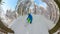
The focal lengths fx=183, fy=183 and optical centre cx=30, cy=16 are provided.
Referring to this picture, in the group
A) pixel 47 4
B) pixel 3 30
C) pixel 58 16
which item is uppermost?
pixel 47 4

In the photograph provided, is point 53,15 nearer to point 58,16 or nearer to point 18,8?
point 58,16

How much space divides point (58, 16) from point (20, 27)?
0.49m

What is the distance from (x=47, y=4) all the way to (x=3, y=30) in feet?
2.07

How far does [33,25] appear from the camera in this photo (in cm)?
225

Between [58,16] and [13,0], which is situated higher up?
[13,0]

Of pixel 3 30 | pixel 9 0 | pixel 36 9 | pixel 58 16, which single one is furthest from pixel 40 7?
pixel 3 30

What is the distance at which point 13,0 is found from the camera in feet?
7.43

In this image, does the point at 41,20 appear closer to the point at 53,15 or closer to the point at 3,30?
the point at 53,15

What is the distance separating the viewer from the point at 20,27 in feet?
7.40

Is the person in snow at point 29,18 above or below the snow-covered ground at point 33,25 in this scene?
above

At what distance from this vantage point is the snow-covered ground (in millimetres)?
2240

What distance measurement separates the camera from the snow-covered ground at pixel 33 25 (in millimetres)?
2240

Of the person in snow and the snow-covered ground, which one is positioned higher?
the person in snow

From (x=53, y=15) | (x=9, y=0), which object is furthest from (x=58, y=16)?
(x=9, y=0)
